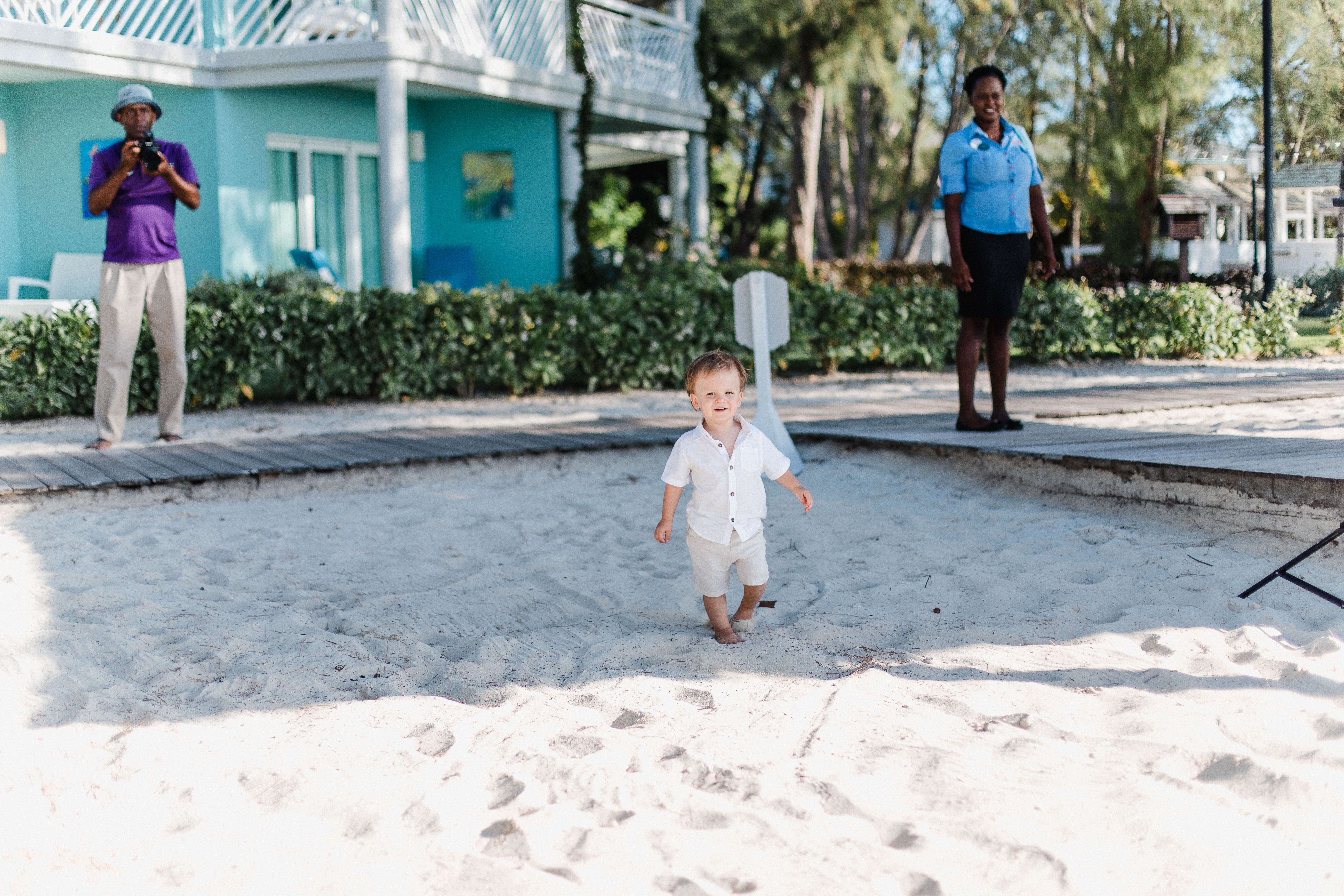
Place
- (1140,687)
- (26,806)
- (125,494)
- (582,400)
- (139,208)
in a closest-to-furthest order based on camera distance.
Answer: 1. (26,806)
2. (1140,687)
3. (125,494)
4. (139,208)
5. (582,400)

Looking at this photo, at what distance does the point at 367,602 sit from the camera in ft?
13.0

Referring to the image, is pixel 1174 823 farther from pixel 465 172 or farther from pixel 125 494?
pixel 465 172

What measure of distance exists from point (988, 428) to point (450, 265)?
9675mm

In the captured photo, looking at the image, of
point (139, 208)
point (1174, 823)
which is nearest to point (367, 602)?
point (1174, 823)

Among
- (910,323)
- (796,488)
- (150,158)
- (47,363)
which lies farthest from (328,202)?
(796,488)

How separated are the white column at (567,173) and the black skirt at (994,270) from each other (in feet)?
29.7

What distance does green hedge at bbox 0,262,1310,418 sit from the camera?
28.2 ft

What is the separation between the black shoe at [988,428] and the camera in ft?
20.5

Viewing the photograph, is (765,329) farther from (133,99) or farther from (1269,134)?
(1269,134)

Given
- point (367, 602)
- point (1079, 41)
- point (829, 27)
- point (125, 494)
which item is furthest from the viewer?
point (1079, 41)

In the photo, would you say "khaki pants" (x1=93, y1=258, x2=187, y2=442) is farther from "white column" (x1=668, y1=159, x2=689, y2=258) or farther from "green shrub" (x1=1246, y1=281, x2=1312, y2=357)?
"green shrub" (x1=1246, y1=281, x2=1312, y2=357)

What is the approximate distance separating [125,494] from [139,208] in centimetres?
200

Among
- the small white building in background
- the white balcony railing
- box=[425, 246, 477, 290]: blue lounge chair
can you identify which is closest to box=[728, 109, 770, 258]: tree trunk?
the white balcony railing

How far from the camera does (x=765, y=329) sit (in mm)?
6125
